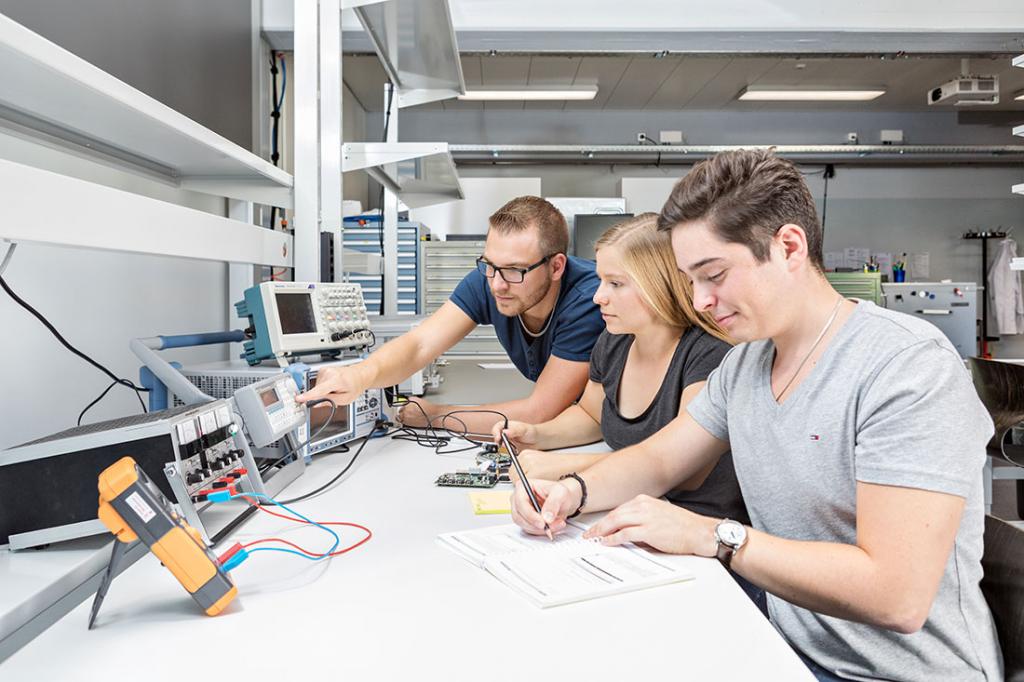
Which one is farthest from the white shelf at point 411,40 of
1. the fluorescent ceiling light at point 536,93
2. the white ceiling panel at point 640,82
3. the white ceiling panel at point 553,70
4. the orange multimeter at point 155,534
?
the fluorescent ceiling light at point 536,93

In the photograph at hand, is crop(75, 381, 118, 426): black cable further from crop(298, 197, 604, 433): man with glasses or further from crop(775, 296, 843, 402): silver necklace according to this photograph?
crop(775, 296, 843, 402): silver necklace

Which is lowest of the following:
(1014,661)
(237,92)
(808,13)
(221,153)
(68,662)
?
(1014,661)

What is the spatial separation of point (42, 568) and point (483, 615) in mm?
538

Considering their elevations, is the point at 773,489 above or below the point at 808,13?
below

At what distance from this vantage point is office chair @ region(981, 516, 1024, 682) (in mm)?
900

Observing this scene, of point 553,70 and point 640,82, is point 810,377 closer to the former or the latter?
point 553,70

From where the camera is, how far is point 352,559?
947 mm

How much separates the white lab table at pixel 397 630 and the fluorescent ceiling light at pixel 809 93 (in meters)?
6.54

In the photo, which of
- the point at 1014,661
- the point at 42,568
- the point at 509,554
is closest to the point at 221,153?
the point at 42,568

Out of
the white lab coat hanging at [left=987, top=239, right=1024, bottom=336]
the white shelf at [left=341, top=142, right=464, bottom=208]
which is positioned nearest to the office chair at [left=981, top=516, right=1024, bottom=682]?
the white shelf at [left=341, top=142, right=464, bottom=208]

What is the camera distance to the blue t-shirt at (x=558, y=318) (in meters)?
1.87

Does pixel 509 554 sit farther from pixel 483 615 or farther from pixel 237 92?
pixel 237 92

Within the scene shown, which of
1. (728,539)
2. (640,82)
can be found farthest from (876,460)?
(640,82)

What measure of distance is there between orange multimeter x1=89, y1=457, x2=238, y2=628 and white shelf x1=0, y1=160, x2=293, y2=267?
30 centimetres
